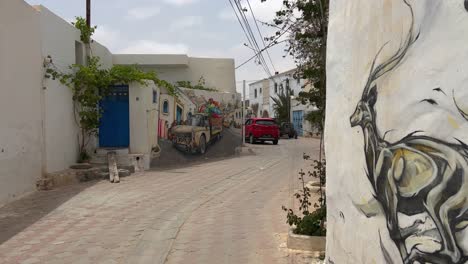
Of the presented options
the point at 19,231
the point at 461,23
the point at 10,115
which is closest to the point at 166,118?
the point at 10,115

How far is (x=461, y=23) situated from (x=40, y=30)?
1017cm

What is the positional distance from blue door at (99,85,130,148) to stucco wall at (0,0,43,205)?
12.2ft

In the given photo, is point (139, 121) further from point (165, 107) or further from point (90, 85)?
point (165, 107)

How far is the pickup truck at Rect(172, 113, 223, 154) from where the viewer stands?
17.2m

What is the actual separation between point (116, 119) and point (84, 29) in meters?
2.78

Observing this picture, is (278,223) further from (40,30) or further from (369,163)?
(40,30)

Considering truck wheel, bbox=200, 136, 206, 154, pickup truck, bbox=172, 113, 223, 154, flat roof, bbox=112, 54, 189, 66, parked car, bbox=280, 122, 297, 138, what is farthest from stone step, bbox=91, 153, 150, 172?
parked car, bbox=280, 122, 297, 138

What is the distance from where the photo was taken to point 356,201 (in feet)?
11.5

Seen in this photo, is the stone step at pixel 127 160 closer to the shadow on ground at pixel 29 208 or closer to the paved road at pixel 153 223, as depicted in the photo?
the paved road at pixel 153 223

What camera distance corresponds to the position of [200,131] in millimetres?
18531

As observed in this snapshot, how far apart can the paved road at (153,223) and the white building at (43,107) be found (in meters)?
0.95

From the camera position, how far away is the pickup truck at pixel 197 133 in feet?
56.3

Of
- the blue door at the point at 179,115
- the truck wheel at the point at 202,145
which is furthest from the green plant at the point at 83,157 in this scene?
the truck wheel at the point at 202,145

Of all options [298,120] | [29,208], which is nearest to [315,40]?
[29,208]
